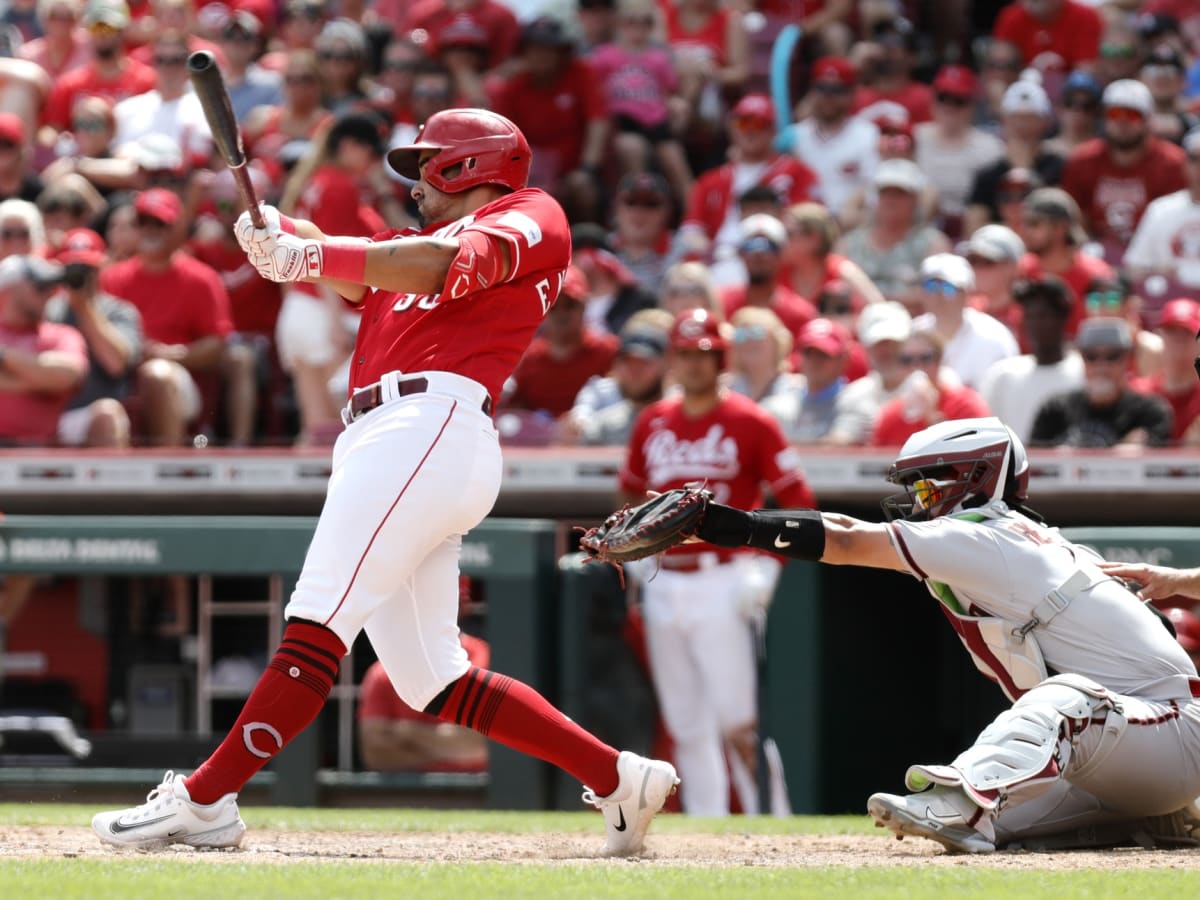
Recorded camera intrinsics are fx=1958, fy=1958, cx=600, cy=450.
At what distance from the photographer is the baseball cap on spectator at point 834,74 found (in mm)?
10852

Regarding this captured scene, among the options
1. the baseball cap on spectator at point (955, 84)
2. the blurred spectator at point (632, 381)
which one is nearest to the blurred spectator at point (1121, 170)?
the baseball cap on spectator at point (955, 84)

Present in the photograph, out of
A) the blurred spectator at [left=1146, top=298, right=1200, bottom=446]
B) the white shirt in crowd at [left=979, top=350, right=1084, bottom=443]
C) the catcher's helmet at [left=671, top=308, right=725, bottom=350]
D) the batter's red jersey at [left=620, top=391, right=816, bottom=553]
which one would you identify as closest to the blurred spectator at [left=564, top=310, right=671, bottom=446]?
the batter's red jersey at [left=620, top=391, right=816, bottom=553]

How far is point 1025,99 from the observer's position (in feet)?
34.6

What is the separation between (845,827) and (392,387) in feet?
7.51

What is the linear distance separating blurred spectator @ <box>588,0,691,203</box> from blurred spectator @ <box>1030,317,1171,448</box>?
13.2 feet

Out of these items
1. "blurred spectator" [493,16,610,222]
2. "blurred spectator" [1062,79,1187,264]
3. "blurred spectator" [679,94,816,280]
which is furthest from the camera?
"blurred spectator" [493,16,610,222]

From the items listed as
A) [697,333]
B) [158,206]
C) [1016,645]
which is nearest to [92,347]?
[158,206]

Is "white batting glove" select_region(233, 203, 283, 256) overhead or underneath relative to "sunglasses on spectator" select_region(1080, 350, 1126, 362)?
overhead

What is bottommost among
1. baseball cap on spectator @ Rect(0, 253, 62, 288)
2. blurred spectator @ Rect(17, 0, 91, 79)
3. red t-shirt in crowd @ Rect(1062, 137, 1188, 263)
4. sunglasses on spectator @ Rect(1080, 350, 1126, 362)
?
sunglasses on spectator @ Rect(1080, 350, 1126, 362)

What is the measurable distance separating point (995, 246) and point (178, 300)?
13.0 ft

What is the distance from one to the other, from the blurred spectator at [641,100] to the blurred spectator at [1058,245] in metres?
2.70

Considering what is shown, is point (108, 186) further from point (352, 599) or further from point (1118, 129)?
point (352, 599)

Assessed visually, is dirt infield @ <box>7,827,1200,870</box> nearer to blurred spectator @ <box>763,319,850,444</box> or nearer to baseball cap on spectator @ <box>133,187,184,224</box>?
blurred spectator @ <box>763,319,850,444</box>

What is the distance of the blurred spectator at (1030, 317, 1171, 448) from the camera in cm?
792
